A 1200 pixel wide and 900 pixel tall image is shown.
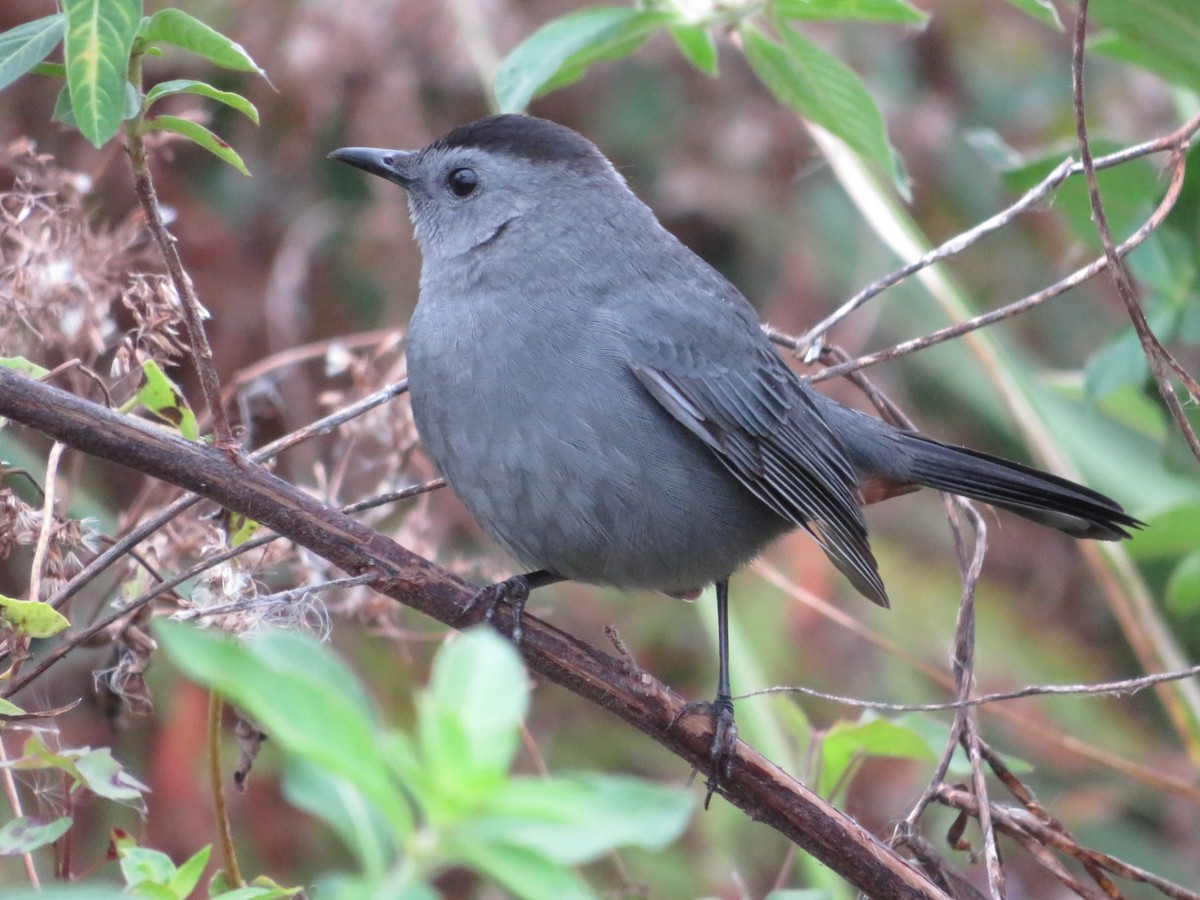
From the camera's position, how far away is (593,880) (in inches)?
155

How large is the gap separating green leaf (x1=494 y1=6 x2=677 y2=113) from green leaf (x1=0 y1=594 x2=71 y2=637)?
1.46 metres

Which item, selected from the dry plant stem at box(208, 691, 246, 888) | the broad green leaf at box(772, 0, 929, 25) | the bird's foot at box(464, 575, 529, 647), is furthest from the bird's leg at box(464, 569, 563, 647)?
the broad green leaf at box(772, 0, 929, 25)

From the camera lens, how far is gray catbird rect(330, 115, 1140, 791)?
276cm

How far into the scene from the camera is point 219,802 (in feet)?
6.80

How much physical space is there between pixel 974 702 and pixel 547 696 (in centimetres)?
270

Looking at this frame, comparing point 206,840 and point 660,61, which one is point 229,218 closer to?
point 660,61

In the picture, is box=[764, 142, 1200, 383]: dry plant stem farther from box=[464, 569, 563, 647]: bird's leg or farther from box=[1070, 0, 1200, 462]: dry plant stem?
box=[464, 569, 563, 647]: bird's leg

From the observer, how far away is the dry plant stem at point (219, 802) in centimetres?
199

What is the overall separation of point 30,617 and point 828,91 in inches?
80.0

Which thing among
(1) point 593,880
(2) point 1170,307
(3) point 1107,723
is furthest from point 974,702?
(3) point 1107,723

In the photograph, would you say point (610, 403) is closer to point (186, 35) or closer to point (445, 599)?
point (445, 599)

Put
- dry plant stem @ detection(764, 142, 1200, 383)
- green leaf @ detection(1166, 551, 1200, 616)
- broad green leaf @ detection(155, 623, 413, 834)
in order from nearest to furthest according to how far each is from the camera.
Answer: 1. broad green leaf @ detection(155, 623, 413, 834)
2. dry plant stem @ detection(764, 142, 1200, 383)
3. green leaf @ detection(1166, 551, 1200, 616)

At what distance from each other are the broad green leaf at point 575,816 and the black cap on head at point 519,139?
2582mm

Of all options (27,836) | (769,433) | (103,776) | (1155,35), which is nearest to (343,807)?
(27,836)
